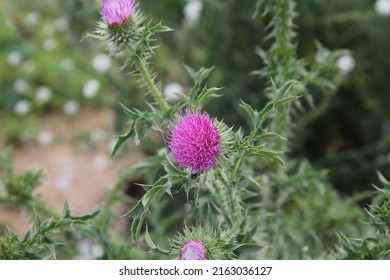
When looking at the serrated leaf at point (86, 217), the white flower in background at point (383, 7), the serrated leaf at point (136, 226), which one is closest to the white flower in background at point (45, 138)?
the white flower in background at point (383, 7)

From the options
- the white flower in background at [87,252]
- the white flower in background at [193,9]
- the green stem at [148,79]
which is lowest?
the white flower in background at [87,252]

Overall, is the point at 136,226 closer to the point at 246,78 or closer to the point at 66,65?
the point at 246,78

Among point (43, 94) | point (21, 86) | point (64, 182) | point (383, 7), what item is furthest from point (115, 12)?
point (21, 86)

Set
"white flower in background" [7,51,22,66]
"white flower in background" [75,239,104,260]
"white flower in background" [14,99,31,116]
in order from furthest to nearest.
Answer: "white flower in background" [7,51,22,66]
"white flower in background" [14,99,31,116]
"white flower in background" [75,239,104,260]

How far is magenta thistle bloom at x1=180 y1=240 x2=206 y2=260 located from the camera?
1.60 meters

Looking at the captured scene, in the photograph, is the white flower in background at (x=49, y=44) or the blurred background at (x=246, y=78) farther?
the white flower in background at (x=49, y=44)

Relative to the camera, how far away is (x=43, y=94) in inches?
200

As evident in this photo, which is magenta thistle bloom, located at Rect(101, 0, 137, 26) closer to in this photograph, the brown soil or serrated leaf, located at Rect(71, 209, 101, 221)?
serrated leaf, located at Rect(71, 209, 101, 221)

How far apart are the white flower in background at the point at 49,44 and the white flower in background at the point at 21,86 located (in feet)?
1.32

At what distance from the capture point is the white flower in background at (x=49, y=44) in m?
5.40

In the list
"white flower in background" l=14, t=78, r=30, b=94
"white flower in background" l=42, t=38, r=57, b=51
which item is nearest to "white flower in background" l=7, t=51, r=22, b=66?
"white flower in background" l=14, t=78, r=30, b=94

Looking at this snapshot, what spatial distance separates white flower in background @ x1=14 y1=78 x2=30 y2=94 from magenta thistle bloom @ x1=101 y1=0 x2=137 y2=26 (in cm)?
372

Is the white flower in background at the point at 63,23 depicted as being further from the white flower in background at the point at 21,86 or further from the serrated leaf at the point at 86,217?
the serrated leaf at the point at 86,217
